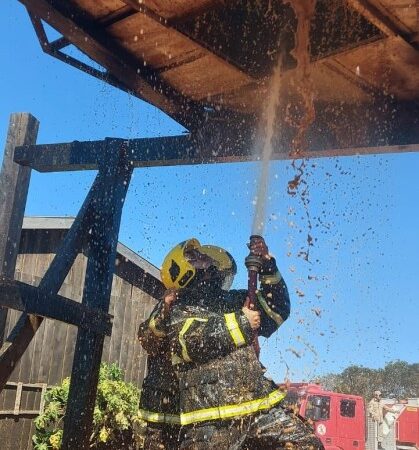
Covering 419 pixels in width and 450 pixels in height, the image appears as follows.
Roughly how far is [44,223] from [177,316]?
A: 21.1ft

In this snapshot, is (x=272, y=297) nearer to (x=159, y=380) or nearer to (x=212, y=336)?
→ (x=212, y=336)

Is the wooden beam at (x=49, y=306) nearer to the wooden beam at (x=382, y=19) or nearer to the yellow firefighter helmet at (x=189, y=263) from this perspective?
the yellow firefighter helmet at (x=189, y=263)

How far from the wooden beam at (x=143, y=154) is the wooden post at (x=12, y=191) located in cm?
9

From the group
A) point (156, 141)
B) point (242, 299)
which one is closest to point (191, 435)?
point (242, 299)

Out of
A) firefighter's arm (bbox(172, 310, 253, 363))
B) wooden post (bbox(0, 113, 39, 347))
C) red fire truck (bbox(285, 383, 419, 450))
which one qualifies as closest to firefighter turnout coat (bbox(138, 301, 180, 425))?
firefighter's arm (bbox(172, 310, 253, 363))

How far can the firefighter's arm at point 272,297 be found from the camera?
4.67 meters

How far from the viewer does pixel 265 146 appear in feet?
14.1

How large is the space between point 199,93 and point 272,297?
1.71m

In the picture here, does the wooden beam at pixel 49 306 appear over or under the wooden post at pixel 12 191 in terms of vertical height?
under

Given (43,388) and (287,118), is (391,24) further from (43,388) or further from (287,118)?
(43,388)

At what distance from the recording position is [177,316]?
4.64 meters

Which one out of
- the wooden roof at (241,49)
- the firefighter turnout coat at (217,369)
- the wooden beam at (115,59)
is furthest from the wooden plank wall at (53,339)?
the wooden roof at (241,49)

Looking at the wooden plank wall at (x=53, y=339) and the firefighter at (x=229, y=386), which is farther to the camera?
the wooden plank wall at (x=53, y=339)

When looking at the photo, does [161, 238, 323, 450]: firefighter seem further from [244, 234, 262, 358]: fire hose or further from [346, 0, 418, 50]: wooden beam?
[346, 0, 418, 50]: wooden beam
